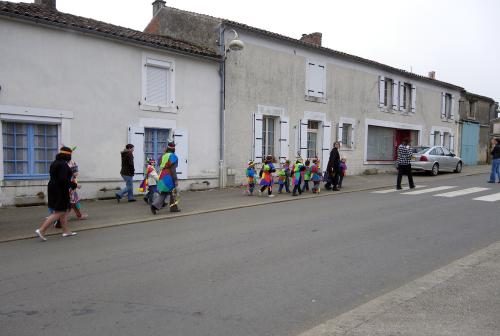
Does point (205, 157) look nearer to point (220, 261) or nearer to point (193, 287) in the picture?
point (220, 261)

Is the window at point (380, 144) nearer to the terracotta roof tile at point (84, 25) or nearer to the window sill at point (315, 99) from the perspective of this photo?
the window sill at point (315, 99)

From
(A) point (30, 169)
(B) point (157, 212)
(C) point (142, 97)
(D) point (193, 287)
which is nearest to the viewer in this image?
(D) point (193, 287)

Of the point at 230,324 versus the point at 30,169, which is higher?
the point at 30,169

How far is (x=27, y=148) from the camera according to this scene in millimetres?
11172

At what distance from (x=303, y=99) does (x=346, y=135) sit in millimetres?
3870

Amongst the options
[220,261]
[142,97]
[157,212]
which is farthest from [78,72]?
[220,261]

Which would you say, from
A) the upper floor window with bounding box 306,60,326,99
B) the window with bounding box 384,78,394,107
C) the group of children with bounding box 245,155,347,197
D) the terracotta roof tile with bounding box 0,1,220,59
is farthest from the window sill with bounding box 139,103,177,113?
the window with bounding box 384,78,394,107

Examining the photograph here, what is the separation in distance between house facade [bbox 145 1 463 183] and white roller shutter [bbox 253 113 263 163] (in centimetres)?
4

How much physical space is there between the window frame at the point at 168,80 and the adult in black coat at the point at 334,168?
5.37 meters

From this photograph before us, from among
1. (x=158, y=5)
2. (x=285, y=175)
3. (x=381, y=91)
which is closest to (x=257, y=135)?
(x=285, y=175)

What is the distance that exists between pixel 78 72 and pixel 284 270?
9107 mm

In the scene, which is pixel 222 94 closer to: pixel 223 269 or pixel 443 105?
pixel 223 269

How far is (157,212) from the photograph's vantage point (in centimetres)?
1024

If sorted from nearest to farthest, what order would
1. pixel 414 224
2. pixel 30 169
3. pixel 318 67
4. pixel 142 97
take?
pixel 414 224 < pixel 30 169 < pixel 142 97 < pixel 318 67
